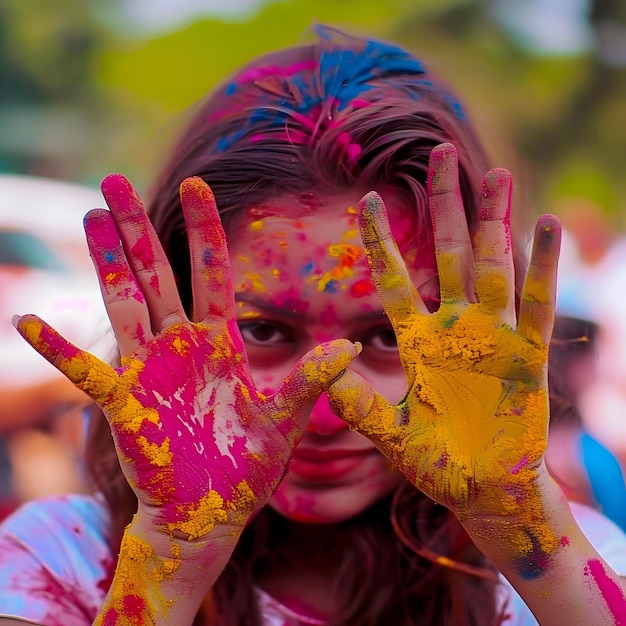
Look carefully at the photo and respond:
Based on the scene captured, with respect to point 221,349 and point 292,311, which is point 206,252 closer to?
point 221,349

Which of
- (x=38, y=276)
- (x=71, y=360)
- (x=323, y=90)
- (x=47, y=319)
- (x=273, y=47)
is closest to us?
(x=71, y=360)

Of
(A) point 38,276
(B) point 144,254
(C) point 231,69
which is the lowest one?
(A) point 38,276

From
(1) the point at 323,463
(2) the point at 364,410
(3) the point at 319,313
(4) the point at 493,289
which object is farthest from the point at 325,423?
(4) the point at 493,289

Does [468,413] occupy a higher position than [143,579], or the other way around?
[468,413]

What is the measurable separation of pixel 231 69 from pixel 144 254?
19.2 feet

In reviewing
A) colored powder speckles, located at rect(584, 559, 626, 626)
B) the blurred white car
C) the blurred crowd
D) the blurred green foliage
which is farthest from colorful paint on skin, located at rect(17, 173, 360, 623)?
the blurred green foliage

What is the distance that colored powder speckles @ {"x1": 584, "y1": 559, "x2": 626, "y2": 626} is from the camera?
94 centimetres

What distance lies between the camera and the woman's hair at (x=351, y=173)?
48.7 inches

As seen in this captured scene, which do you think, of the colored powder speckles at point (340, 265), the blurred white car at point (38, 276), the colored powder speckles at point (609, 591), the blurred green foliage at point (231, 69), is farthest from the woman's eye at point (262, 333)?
the blurred green foliage at point (231, 69)

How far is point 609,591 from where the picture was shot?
0.94 metres

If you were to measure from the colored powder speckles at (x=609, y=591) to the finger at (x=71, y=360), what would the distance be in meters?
0.67

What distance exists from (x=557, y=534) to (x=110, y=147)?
664 cm

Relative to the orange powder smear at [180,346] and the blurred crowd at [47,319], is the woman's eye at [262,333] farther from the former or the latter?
the blurred crowd at [47,319]

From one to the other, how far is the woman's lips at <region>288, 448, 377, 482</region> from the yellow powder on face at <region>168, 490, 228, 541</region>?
27 cm
